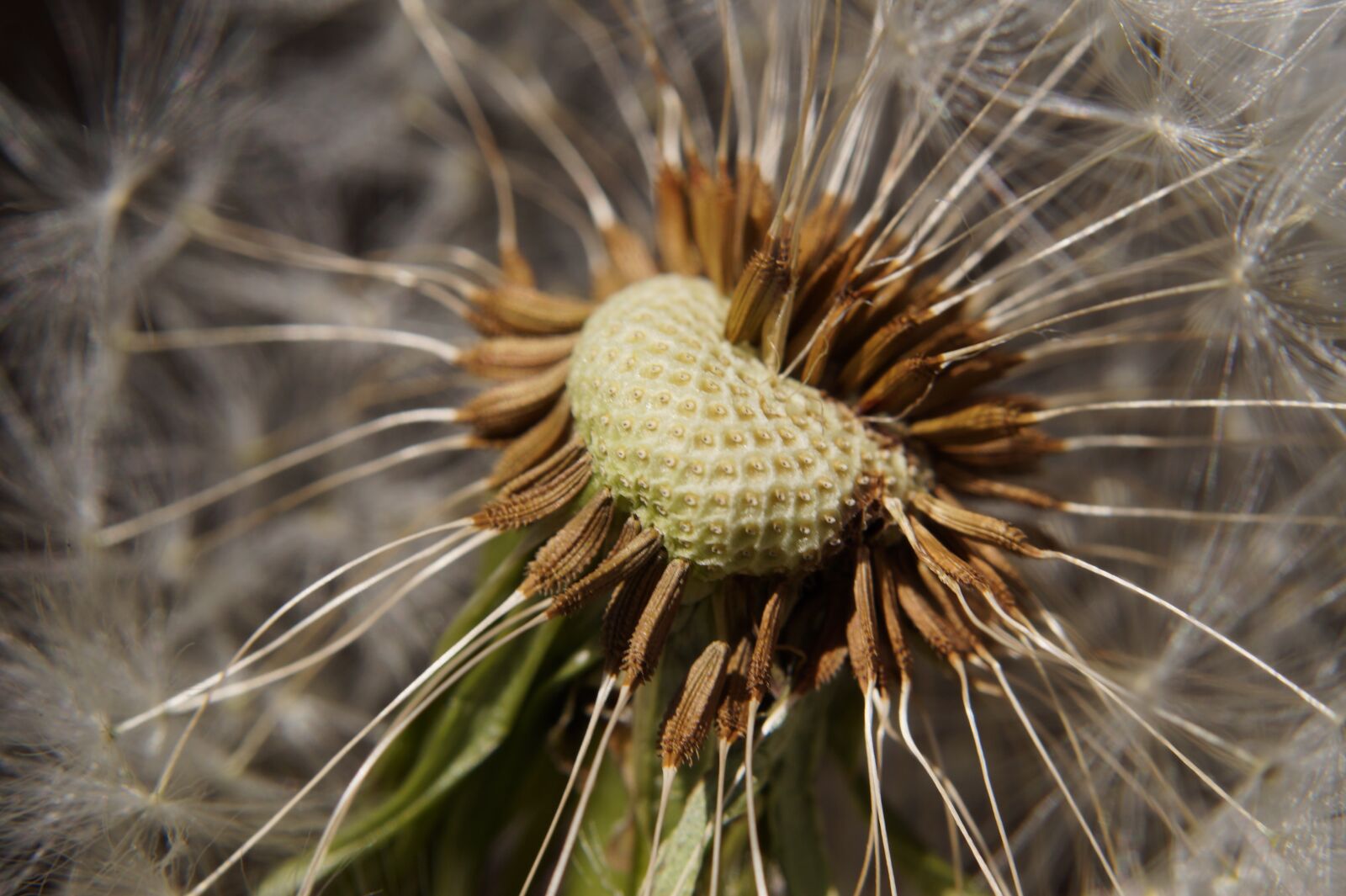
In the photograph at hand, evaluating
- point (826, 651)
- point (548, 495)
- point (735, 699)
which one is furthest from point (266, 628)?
point (826, 651)

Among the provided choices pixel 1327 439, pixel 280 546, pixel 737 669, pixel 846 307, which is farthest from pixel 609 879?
pixel 1327 439

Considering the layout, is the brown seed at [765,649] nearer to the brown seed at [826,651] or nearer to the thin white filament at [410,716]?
the brown seed at [826,651]

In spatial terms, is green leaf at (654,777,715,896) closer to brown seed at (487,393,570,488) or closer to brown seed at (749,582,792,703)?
brown seed at (749,582,792,703)

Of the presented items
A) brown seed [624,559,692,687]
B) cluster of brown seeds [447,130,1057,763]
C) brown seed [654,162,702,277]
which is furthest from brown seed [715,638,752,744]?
brown seed [654,162,702,277]

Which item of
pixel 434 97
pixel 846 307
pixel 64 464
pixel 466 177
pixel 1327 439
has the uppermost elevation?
pixel 434 97

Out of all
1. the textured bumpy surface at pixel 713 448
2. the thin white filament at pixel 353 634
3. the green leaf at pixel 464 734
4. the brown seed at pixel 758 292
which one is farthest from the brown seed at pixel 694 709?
the brown seed at pixel 758 292

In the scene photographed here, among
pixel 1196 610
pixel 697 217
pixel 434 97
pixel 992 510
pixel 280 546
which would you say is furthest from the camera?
pixel 434 97

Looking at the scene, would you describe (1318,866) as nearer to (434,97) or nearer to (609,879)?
(609,879)
